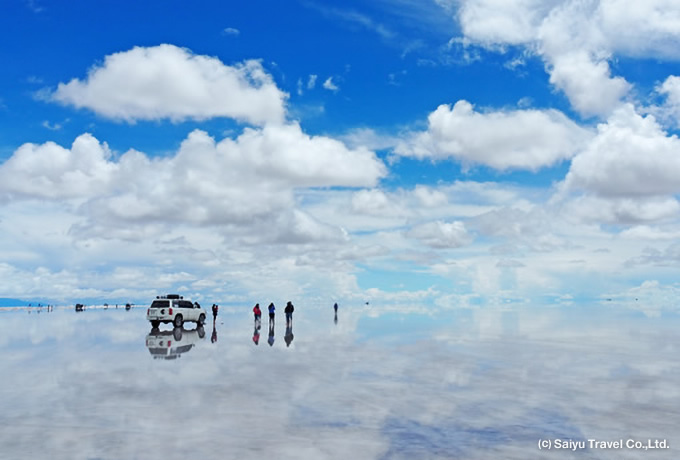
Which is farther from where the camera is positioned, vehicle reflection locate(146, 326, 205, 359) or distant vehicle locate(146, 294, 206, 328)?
distant vehicle locate(146, 294, 206, 328)

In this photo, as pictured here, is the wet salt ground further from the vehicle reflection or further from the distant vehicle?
the distant vehicle

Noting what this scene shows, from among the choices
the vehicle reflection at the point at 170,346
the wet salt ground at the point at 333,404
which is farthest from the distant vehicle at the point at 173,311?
the wet salt ground at the point at 333,404

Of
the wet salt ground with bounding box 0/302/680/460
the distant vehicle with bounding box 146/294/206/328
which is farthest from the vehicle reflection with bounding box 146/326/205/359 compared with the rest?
the distant vehicle with bounding box 146/294/206/328

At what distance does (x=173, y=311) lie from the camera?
44375mm

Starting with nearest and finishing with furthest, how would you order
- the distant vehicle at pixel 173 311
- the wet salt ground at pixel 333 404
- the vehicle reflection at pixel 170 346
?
the wet salt ground at pixel 333 404 < the vehicle reflection at pixel 170 346 < the distant vehicle at pixel 173 311

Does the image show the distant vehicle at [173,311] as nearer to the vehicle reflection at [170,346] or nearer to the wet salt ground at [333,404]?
the vehicle reflection at [170,346]

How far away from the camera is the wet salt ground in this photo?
420 inches

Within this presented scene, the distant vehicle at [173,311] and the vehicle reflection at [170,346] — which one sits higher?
the distant vehicle at [173,311]

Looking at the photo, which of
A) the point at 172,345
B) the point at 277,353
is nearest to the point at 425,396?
the point at 277,353

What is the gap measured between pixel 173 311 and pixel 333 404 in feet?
107

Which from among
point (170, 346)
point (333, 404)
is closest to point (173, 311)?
point (170, 346)

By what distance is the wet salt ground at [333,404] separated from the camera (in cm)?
1066

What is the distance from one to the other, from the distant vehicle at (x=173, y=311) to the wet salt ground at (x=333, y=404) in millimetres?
16648

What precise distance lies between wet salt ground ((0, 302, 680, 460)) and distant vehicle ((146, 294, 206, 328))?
16.6 m
